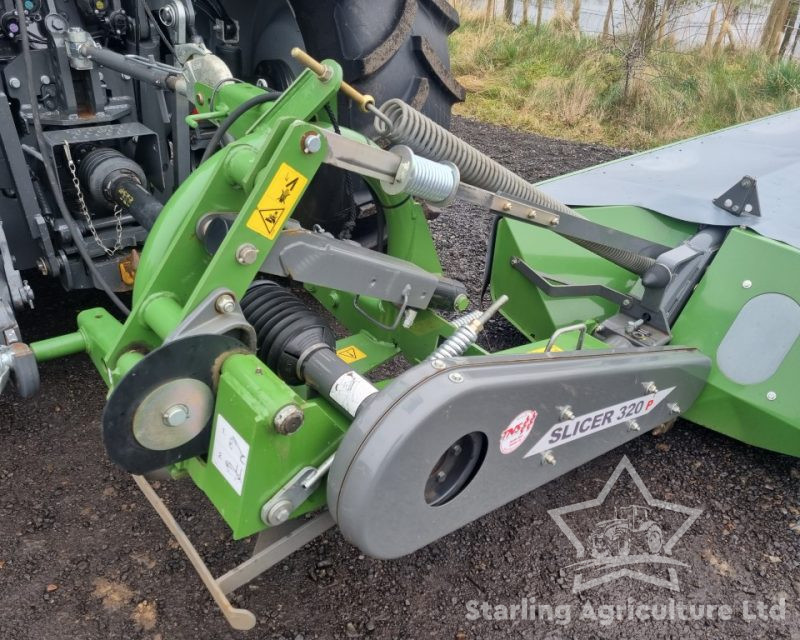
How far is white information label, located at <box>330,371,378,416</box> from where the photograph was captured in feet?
4.11

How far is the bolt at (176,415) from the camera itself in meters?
1.18

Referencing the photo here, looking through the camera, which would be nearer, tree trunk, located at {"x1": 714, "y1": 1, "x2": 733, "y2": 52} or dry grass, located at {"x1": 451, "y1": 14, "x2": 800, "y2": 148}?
dry grass, located at {"x1": 451, "y1": 14, "x2": 800, "y2": 148}

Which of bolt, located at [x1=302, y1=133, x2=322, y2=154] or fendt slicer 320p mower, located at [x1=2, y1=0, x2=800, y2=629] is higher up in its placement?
bolt, located at [x1=302, y1=133, x2=322, y2=154]

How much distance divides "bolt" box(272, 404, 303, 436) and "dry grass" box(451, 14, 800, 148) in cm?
470

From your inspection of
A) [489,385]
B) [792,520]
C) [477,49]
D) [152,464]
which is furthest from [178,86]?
[477,49]

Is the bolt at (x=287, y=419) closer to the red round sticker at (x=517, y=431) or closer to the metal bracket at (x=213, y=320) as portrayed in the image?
the metal bracket at (x=213, y=320)

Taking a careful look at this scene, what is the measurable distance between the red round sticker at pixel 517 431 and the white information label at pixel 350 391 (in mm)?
277

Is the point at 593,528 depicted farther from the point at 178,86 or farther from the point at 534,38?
the point at 534,38

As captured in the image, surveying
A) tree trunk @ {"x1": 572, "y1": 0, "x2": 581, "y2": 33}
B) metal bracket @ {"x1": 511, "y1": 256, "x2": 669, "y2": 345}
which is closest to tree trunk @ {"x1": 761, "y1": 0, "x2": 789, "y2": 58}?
tree trunk @ {"x1": 572, "y1": 0, "x2": 581, "y2": 33}

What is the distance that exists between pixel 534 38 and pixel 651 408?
6.02 metres

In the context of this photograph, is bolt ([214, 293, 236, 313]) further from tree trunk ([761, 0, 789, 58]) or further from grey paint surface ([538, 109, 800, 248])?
tree trunk ([761, 0, 789, 58])

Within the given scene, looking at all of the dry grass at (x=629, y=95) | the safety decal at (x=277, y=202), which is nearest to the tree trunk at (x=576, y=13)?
the dry grass at (x=629, y=95)

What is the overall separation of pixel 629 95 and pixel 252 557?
5.30 meters

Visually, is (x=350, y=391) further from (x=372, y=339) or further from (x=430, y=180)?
(x=372, y=339)
